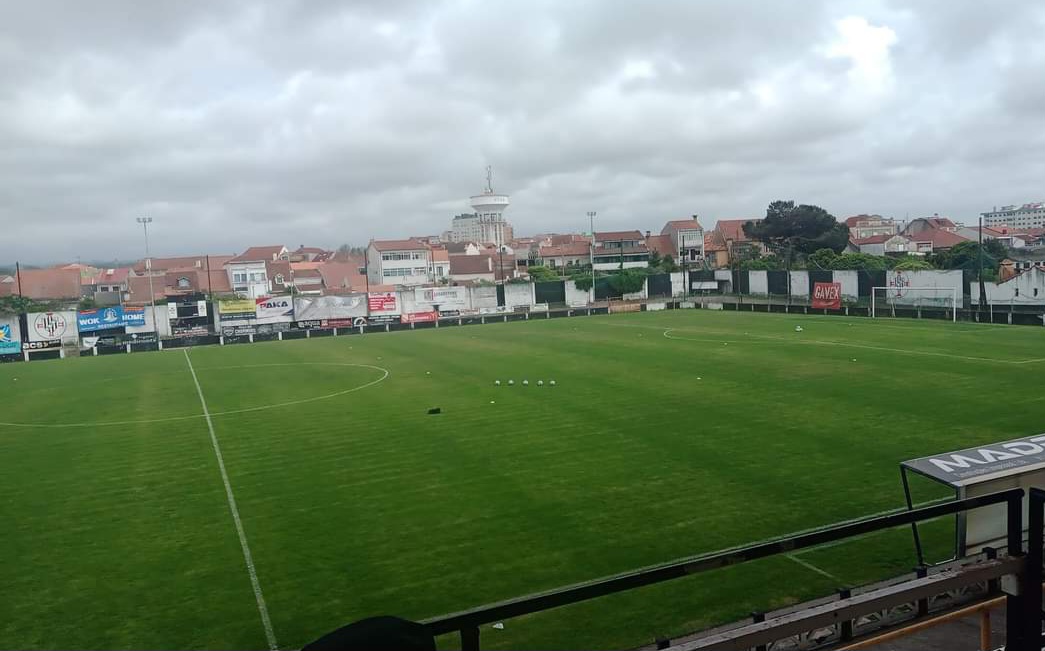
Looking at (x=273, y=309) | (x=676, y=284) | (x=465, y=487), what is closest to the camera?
(x=465, y=487)

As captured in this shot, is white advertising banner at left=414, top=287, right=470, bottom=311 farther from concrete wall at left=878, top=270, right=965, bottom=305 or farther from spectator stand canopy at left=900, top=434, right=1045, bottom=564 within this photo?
spectator stand canopy at left=900, top=434, right=1045, bottom=564

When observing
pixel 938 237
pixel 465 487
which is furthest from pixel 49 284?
pixel 938 237

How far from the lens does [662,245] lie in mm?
108188

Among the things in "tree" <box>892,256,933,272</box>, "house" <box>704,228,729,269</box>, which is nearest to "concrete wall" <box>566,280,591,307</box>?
"tree" <box>892,256,933,272</box>

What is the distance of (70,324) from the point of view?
4731 centimetres

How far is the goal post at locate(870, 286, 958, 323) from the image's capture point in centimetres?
4375

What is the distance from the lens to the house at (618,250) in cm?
10062

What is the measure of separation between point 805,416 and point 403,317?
4159 centimetres

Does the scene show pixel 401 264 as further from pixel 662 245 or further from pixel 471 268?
pixel 662 245

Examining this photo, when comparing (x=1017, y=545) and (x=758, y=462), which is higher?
(x=1017, y=545)

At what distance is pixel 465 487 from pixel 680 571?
34.5ft

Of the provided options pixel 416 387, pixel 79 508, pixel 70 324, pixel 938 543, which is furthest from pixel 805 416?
pixel 70 324

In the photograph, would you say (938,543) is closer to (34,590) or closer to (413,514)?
(413,514)

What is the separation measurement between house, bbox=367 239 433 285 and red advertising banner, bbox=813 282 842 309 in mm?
51960
